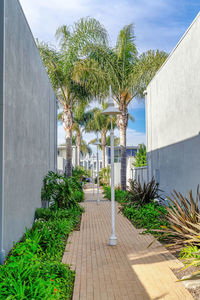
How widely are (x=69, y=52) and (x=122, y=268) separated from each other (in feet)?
43.5

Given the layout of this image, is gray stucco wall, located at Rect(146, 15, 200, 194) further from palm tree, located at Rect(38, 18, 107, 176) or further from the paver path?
palm tree, located at Rect(38, 18, 107, 176)

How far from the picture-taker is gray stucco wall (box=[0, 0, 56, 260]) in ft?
20.1

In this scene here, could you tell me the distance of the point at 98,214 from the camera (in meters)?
13.2

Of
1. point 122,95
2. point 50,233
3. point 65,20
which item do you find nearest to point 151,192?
point 50,233

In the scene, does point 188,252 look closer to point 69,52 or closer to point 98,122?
point 69,52

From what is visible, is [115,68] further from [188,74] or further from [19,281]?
[19,281]

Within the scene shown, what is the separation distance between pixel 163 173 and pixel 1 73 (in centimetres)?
924

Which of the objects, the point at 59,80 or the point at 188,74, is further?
the point at 59,80

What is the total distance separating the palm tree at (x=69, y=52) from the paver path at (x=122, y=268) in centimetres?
1023

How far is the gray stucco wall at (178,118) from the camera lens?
383 inches

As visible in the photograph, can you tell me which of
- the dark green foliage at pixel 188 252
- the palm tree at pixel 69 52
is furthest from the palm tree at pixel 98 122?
the dark green foliage at pixel 188 252

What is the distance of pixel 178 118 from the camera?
11.3m

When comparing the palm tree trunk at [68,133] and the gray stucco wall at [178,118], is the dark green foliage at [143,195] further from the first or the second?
the palm tree trunk at [68,133]

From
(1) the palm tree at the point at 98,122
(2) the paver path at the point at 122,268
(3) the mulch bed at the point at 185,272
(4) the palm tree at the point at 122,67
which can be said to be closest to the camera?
(3) the mulch bed at the point at 185,272
